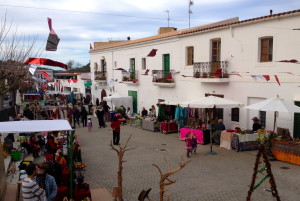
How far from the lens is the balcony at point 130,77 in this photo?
24.1 m

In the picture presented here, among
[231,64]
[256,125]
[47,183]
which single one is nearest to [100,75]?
[231,64]

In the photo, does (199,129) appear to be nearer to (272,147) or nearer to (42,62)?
(272,147)

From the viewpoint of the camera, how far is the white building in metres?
Result: 12.5

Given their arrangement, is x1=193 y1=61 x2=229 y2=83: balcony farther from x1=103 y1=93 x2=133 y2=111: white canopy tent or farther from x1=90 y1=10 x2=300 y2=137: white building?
x1=103 y1=93 x2=133 y2=111: white canopy tent

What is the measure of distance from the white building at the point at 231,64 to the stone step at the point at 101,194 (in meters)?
8.55

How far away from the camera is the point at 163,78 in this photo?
20.3 metres

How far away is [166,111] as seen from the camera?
755 inches

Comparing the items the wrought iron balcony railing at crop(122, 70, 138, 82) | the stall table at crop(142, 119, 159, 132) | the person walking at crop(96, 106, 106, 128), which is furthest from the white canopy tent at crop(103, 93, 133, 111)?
the stall table at crop(142, 119, 159, 132)

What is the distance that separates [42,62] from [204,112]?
10.3 m

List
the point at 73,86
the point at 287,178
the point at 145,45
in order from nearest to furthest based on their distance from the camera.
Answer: the point at 287,178 < the point at 145,45 < the point at 73,86

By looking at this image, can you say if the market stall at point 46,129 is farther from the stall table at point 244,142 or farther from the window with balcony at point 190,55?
the window with balcony at point 190,55

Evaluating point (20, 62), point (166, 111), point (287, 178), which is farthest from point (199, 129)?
point (20, 62)

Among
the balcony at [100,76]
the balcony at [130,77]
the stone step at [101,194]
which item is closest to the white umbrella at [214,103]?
the stone step at [101,194]

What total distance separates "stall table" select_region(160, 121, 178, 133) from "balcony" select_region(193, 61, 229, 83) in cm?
318
